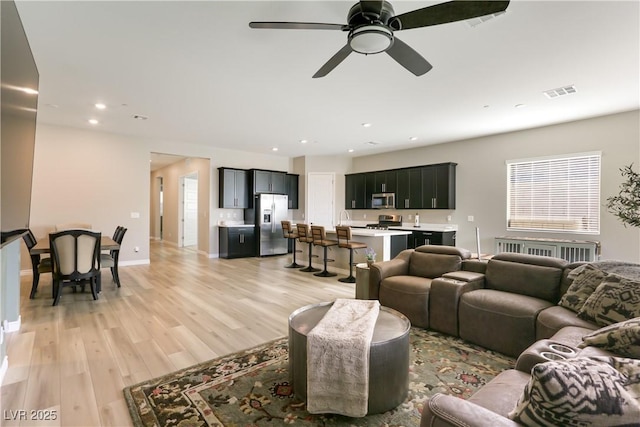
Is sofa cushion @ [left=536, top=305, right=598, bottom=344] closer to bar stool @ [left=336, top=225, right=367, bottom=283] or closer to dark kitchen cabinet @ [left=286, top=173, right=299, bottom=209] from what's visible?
bar stool @ [left=336, top=225, right=367, bottom=283]

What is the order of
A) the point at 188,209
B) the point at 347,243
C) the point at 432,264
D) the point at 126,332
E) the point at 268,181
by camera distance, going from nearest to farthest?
1. the point at 126,332
2. the point at 432,264
3. the point at 347,243
4. the point at 268,181
5. the point at 188,209

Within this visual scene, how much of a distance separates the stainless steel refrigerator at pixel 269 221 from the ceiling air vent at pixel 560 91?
6184 millimetres

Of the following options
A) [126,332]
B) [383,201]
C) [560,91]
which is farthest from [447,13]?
[383,201]

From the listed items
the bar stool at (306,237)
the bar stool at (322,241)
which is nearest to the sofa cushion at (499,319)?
the bar stool at (322,241)

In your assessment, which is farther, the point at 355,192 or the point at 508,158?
the point at 355,192

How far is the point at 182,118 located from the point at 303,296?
3.69 metres

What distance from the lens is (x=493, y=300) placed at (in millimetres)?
2775

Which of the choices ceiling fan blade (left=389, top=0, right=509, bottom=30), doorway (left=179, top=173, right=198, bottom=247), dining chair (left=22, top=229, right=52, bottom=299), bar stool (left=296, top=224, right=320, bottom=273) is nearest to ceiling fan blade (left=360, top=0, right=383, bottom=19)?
ceiling fan blade (left=389, top=0, right=509, bottom=30)

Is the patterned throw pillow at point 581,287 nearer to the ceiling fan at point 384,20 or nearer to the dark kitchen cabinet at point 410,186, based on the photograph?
the ceiling fan at point 384,20

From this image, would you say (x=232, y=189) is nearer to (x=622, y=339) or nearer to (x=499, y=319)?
(x=499, y=319)

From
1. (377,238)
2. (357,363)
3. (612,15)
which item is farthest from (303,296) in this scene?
(612,15)

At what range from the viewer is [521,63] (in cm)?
331

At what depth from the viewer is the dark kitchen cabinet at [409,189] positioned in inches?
297

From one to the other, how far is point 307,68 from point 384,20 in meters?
1.48
